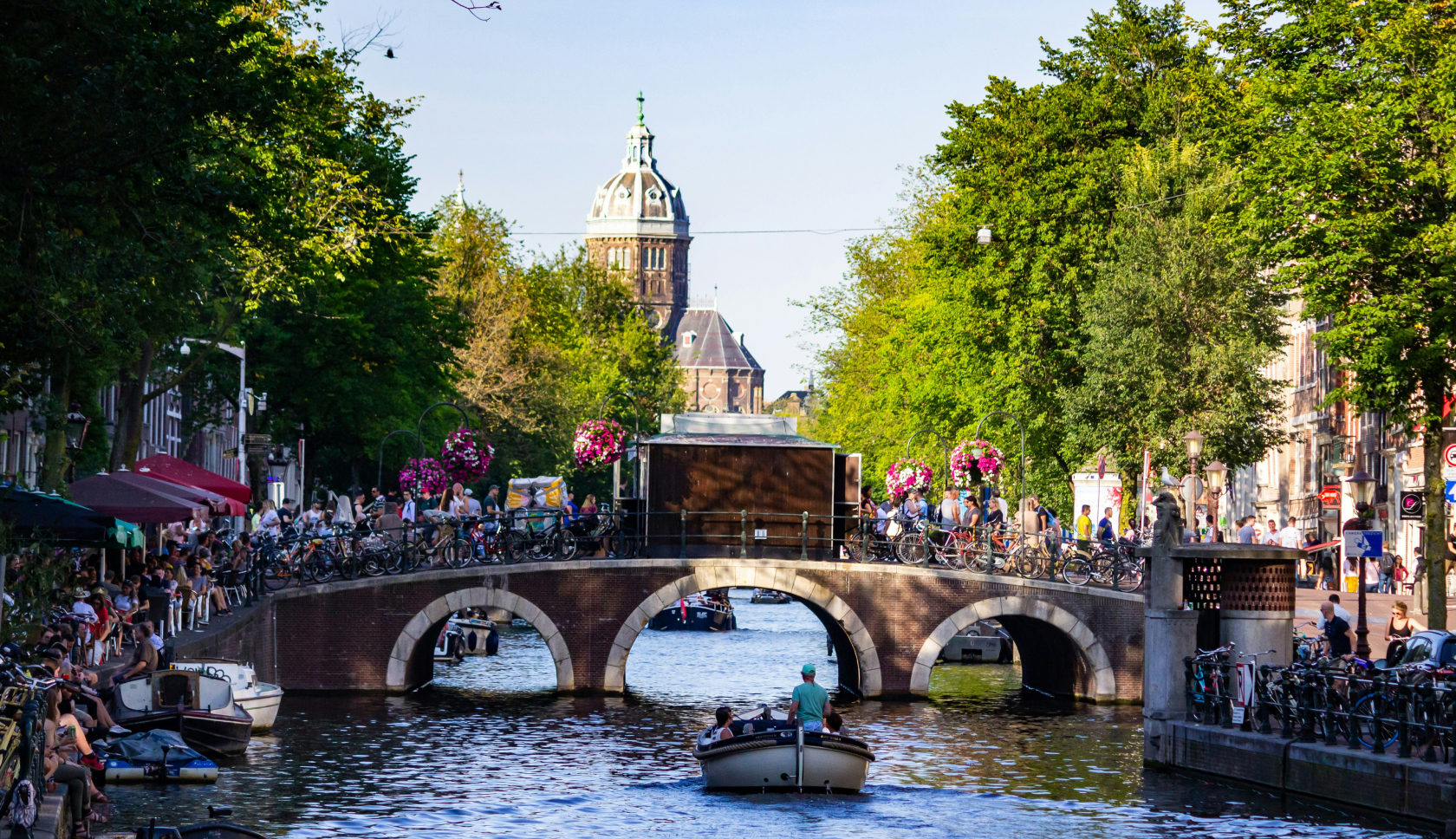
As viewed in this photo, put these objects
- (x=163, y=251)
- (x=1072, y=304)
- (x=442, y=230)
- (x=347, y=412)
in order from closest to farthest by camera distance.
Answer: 1. (x=163, y=251)
2. (x=1072, y=304)
3. (x=347, y=412)
4. (x=442, y=230)

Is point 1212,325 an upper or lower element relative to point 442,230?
lower

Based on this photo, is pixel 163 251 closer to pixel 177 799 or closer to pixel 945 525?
pixel 177 799

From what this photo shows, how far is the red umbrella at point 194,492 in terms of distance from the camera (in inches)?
1168

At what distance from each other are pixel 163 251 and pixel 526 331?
6066 cm

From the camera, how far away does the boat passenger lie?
26719 millimetres

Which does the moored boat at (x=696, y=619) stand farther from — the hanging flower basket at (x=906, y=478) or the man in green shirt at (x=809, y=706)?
the man in green shirt at (x=809, y=706)

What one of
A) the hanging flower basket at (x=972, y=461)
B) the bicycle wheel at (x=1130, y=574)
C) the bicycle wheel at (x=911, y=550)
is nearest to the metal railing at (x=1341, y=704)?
the bicycle wheel at (x=1130, y=574)

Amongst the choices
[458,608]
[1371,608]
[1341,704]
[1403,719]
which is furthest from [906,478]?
[1403,719]

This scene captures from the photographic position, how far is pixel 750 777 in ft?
86.9

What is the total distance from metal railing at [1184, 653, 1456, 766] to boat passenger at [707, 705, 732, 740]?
254 inches

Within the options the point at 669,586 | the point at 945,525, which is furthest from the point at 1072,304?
the point at 669,586

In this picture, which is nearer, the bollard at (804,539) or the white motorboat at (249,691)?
the white motorboat at (249,691)

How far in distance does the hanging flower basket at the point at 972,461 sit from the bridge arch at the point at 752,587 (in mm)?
10920

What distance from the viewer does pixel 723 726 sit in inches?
1066
